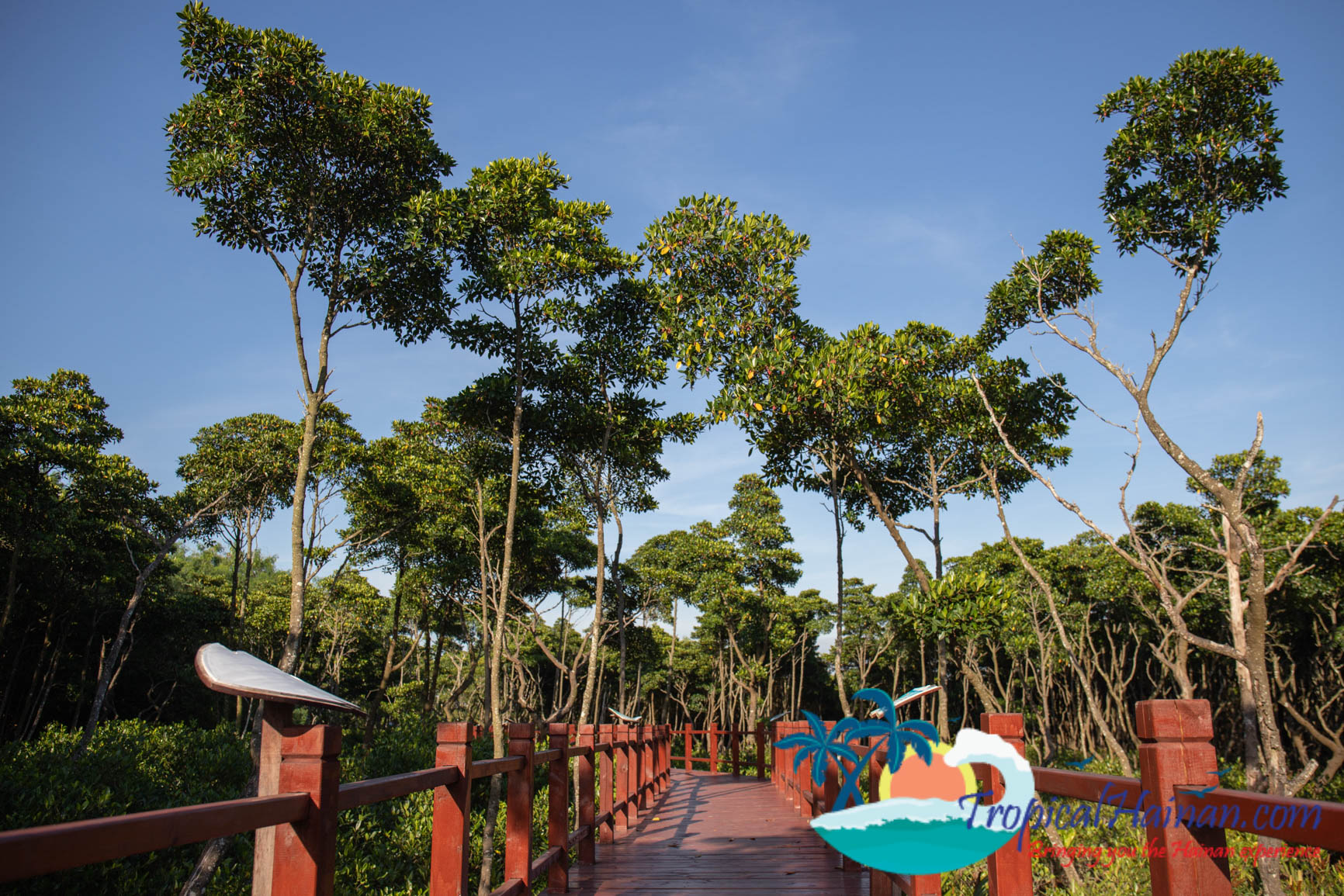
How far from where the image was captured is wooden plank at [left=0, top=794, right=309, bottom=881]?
1.08m

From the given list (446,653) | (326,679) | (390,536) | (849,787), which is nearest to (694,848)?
(849,787)

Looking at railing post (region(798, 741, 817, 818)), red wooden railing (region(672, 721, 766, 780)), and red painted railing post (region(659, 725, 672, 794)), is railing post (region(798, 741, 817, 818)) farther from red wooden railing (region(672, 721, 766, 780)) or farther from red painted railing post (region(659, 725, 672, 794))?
red wooden railing (region(672, 721, 766, 780))

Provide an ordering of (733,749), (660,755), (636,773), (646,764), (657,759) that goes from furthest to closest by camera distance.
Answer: (733,749) → (660,755) → (657,759) → (646,764) → (636,773)

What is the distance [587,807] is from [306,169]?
24.8ft

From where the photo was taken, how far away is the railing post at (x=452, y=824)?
2688 mm

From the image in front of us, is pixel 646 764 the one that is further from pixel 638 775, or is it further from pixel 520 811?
pixel 520 811

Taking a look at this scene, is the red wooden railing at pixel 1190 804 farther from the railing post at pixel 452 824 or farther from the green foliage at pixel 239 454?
the green foliage at pixel 239 454

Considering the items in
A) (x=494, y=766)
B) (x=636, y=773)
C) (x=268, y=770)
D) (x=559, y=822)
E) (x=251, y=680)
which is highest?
(x=251, y=680)

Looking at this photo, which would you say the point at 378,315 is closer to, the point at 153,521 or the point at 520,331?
the point at 520,331

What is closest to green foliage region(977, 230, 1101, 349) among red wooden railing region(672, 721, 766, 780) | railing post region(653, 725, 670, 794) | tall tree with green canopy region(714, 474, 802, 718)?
railing post region(653, 725, 670, 794)

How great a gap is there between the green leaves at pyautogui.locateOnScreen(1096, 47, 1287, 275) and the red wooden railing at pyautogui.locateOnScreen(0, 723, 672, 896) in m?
8.23

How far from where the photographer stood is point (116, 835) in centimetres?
123

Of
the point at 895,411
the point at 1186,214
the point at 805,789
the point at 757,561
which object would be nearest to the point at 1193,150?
the point at 1186,214

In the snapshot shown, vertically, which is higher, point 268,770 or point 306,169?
point 306,169
